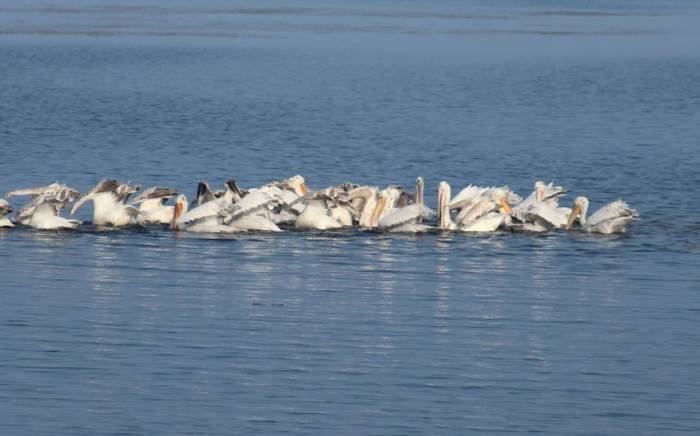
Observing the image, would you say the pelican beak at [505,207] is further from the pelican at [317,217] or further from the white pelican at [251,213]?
the white pelican at [251,213]

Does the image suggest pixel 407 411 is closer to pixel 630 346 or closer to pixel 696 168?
pixel 630 346

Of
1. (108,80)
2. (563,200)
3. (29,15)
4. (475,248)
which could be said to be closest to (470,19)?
(29,15)

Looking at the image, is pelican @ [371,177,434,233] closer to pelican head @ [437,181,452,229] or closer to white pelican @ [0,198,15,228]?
pelican head @ [437,181,452,229]

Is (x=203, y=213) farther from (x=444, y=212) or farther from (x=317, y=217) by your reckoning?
(x=444, y=212)

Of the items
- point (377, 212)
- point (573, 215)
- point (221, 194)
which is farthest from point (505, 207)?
point (221, 194)

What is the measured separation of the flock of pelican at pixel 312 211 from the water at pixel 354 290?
271mm

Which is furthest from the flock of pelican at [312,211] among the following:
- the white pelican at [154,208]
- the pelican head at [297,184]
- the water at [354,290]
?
the pelican head at [297,184]

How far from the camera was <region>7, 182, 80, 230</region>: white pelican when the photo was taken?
1650 cm

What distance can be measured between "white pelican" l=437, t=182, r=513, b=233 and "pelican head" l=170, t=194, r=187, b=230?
2674 mm

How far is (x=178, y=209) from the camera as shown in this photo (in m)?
16.6

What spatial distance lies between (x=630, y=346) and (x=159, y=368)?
3495 millimetres

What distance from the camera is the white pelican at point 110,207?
16.7 metres

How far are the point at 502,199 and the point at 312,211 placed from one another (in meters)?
2.07

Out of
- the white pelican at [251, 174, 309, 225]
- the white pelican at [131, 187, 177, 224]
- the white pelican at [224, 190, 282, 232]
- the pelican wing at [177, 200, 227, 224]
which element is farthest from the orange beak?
the white pelican at [131, 187, 177, 224]
